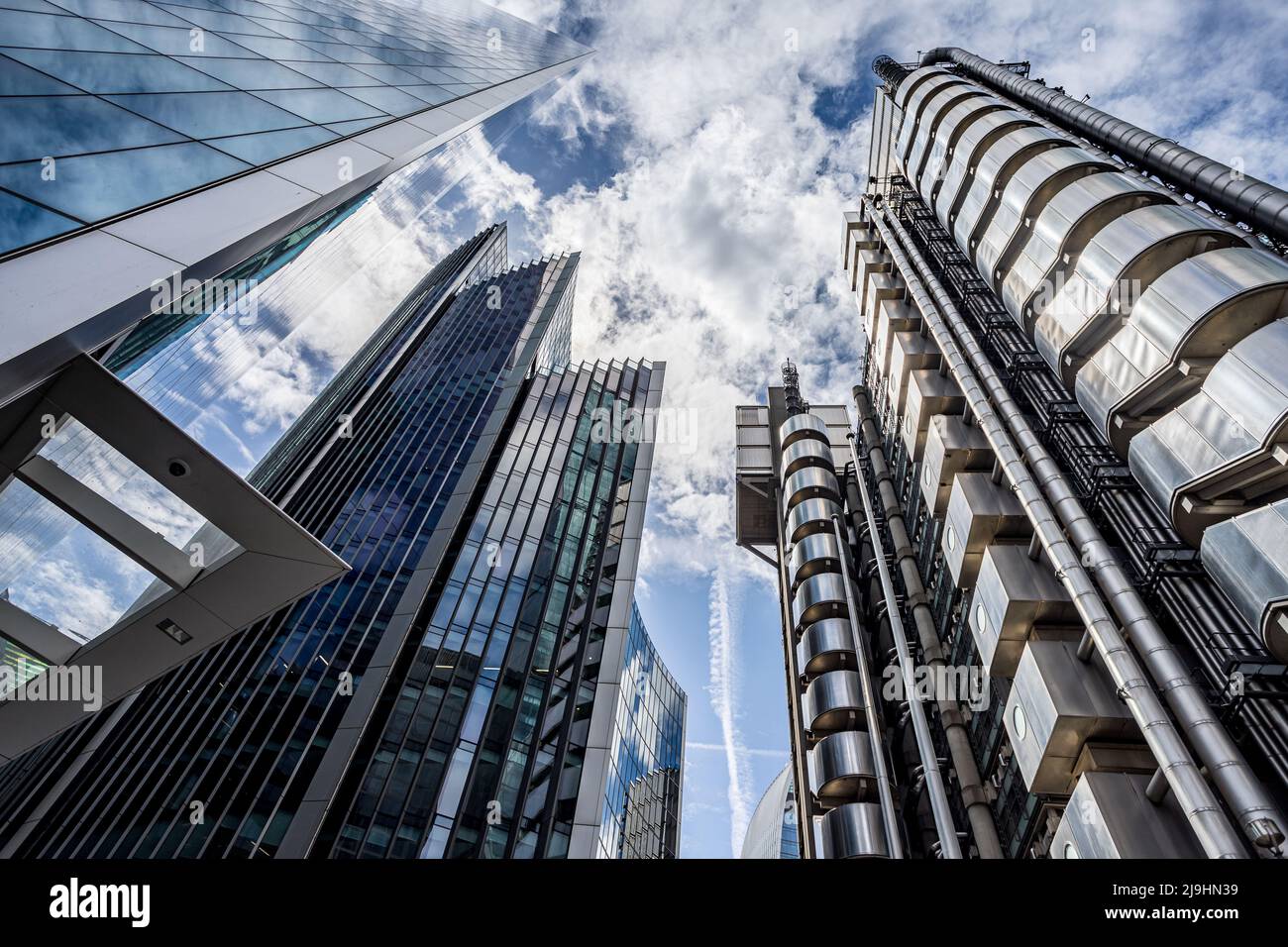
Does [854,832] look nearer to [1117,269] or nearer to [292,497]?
[1117,269]

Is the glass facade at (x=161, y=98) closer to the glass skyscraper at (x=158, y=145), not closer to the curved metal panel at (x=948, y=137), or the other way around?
the glass skyscraper at (x=158, y=145)

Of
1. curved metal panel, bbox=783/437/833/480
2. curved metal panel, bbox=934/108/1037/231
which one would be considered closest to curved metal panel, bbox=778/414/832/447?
curved metal panel, bbox=783/437/833/480

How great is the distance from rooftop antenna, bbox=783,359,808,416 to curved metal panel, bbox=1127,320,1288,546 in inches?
1153

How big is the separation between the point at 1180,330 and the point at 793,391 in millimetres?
31480

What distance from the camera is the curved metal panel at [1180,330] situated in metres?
12.3

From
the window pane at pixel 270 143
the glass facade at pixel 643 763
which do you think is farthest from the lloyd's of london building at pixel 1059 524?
the window pane at pixel 270 143

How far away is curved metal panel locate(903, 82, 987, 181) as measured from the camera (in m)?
27.0

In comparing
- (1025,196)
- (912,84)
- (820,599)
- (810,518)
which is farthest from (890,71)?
(820,599)

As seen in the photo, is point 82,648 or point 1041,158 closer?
point 82,648

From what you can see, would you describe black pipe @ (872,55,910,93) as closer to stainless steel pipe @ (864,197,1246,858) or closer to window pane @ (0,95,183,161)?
stainless steel pipe @ (864,197,1246,858)
